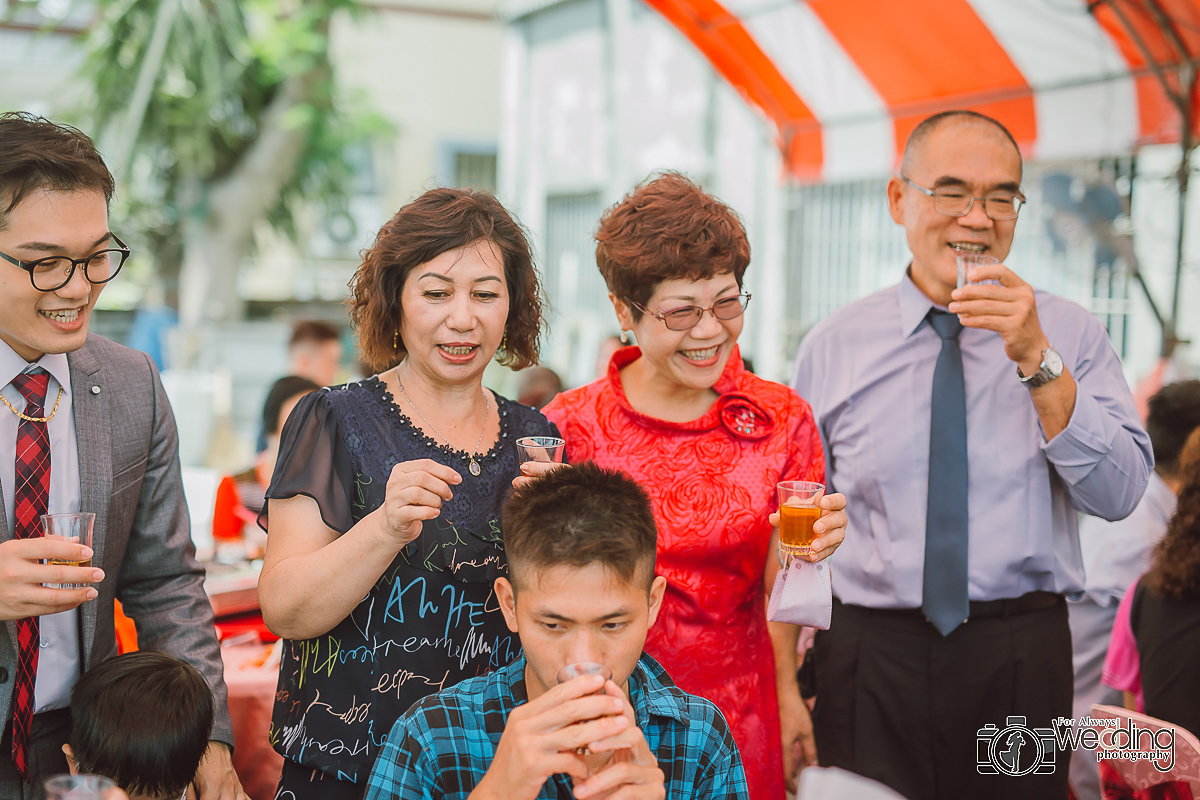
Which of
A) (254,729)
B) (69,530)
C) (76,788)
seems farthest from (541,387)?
(76,788)

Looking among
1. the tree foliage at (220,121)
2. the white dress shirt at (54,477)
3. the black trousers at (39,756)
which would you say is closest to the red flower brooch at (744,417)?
the white dress shirt at (54,477)

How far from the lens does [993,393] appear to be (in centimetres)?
258

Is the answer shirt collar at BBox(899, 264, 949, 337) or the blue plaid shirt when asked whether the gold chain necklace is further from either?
shirt collar at BBox(899, 264, 949, 337)

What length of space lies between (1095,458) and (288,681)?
6.25ft

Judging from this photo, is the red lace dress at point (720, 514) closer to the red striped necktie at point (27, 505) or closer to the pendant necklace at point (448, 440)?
the pendant necklace at point (448, 440)

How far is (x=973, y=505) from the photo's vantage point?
2.53 meters

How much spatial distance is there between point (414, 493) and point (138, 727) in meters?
0.74

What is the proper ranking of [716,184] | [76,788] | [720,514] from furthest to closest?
[716,184] → [720,514] → [76,788]

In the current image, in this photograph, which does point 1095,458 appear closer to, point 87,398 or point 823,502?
point 823,502

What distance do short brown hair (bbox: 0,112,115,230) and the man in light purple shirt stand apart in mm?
1890

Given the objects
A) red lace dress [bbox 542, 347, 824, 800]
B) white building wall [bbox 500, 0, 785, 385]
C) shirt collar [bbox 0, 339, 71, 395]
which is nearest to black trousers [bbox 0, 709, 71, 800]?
shirt collar [bbox 0, 339, 71, 395]

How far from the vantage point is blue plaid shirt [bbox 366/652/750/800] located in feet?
5.57

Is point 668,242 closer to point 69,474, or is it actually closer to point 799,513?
point 799,513

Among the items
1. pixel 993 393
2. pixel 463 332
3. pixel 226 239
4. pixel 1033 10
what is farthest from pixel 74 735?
pixel 226 239
